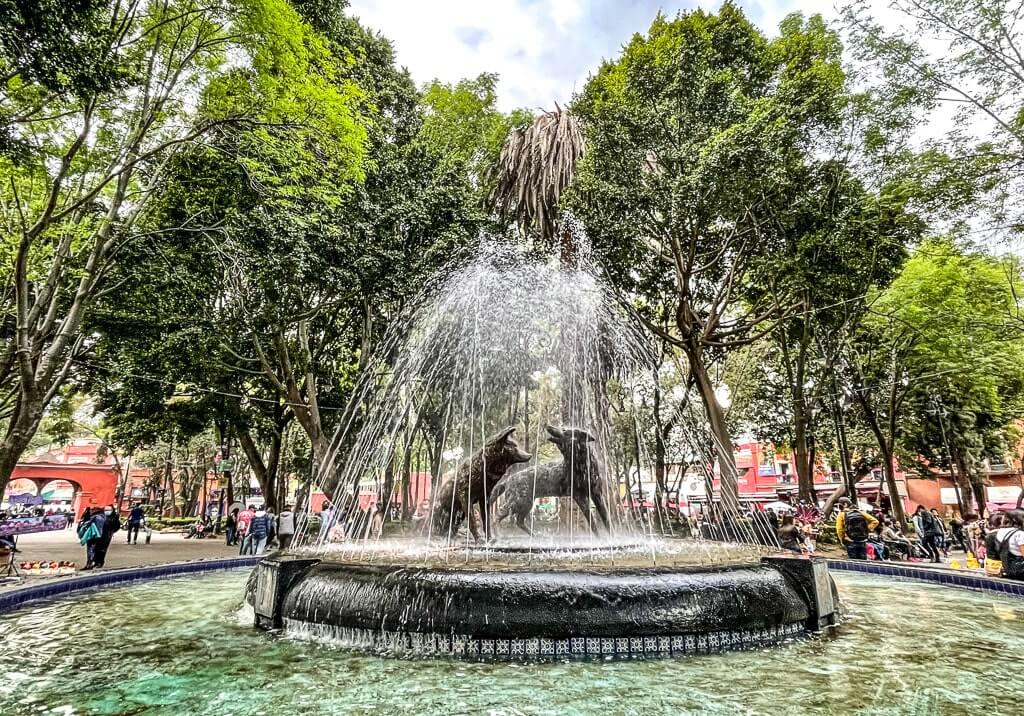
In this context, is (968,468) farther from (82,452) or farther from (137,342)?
(82,452)

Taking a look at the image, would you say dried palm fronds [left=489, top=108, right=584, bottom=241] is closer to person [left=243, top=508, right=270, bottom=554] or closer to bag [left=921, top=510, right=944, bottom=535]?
person [left=243, top=508, right=270, bottom=554]

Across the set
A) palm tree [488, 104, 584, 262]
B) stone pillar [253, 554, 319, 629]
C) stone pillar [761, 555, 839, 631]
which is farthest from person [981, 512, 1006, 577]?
stone pillar [253, 554, 319, 629]

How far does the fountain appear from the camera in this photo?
499 centimetres

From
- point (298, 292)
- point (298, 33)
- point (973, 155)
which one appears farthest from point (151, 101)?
point (973, 155)

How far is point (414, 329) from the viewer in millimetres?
17250

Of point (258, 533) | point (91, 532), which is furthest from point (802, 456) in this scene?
point (91, 532)

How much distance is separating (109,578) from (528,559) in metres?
7.22

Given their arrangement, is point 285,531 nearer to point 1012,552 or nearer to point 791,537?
point 791,537

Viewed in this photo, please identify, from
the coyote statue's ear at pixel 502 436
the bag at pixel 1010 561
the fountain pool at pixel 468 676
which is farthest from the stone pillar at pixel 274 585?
the bag at pixel 1010 561

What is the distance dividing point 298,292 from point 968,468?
28.4 m

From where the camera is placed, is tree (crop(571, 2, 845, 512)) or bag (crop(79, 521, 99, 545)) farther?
tree (crop(571, 2, 845, 512))

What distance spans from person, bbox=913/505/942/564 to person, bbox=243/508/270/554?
610 inches

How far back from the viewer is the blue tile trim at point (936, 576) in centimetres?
845

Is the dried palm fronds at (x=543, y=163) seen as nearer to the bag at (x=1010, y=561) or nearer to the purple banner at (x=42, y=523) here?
the bag at (x=1010, y=561)
